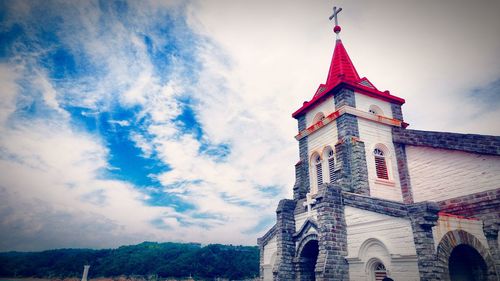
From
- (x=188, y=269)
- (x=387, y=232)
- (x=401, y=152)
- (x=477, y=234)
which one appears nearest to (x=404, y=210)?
(x=387, y=232)

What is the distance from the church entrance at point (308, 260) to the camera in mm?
13789

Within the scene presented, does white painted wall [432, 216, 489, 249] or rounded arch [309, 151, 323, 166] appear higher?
rounded arch [309, 151, 323, 166]

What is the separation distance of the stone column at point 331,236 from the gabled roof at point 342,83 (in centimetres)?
615

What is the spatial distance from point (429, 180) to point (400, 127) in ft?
11.3

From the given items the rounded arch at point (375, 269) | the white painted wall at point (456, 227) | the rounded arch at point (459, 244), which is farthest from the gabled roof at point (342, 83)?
the rounded arch at point (375, 269)

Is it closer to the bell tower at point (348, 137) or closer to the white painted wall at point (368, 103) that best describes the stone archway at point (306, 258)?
the bell tower at point (348, 137)

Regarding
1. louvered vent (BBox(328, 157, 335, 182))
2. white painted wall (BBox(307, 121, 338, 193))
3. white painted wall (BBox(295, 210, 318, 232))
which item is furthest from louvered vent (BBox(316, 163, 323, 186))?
white painted wall (BBox(295, 210, 318, 232))

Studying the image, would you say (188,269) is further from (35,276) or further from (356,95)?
(356,95)

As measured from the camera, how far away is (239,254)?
180 ft

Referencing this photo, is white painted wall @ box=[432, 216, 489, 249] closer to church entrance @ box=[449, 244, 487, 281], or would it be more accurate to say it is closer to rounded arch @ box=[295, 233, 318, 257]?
church entrance @ box=[449, 244, 487, 281]

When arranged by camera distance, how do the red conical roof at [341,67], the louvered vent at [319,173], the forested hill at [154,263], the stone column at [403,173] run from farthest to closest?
the forested hill at [154,263] < the red conical roof at [341,67] < the louvered vent at [319,173] < the stone column at [403,173]

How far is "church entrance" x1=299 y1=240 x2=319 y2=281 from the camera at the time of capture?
13.8 meters

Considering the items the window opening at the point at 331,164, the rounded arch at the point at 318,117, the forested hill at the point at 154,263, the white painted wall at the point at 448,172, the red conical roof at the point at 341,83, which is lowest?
the forested hill at the point at 154,263

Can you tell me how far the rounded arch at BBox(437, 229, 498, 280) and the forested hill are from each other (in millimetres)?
44261
